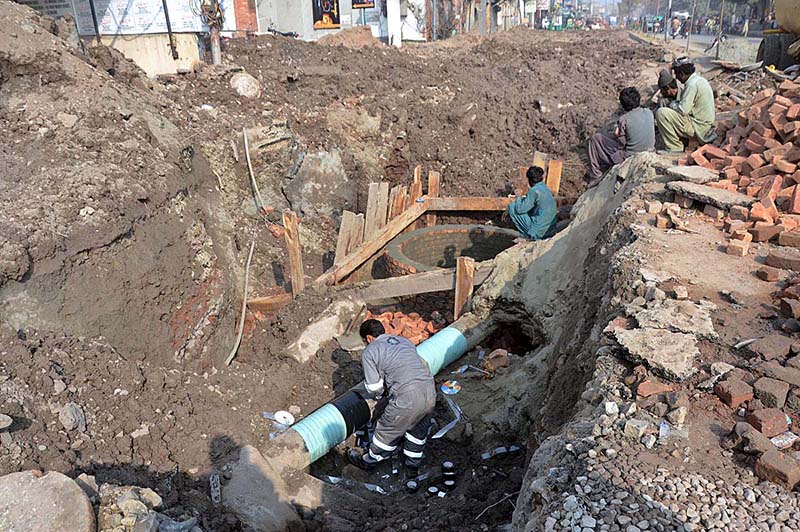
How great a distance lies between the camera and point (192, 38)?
9852mm

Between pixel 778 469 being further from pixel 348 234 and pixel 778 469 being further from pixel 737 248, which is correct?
pixel 348 234

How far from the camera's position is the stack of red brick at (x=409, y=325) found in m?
6.96

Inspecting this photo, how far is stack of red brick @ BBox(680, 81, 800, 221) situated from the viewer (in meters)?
4.82

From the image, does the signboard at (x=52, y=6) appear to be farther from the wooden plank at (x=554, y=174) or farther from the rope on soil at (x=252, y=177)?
the wooden plank at (x=554, y=174)

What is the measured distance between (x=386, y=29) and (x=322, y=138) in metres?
10.5

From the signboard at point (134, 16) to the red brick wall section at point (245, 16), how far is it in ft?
13.4

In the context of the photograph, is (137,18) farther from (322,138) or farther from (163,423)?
(163,423)

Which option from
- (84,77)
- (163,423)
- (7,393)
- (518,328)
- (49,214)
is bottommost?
(518,328)

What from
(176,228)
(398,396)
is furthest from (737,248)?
→ (176,228)

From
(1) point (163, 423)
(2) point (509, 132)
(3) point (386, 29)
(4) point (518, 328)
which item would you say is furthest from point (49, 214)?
(3) point (386, 29)

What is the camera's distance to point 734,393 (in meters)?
2.57

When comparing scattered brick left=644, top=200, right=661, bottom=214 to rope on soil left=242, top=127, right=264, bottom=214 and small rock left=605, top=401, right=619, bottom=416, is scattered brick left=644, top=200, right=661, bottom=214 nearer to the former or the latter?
small rock left=605, top=401, right=619, bottom=416

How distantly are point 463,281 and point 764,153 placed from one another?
3.34 meters

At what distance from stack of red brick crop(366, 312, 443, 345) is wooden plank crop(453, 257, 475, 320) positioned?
658mm
